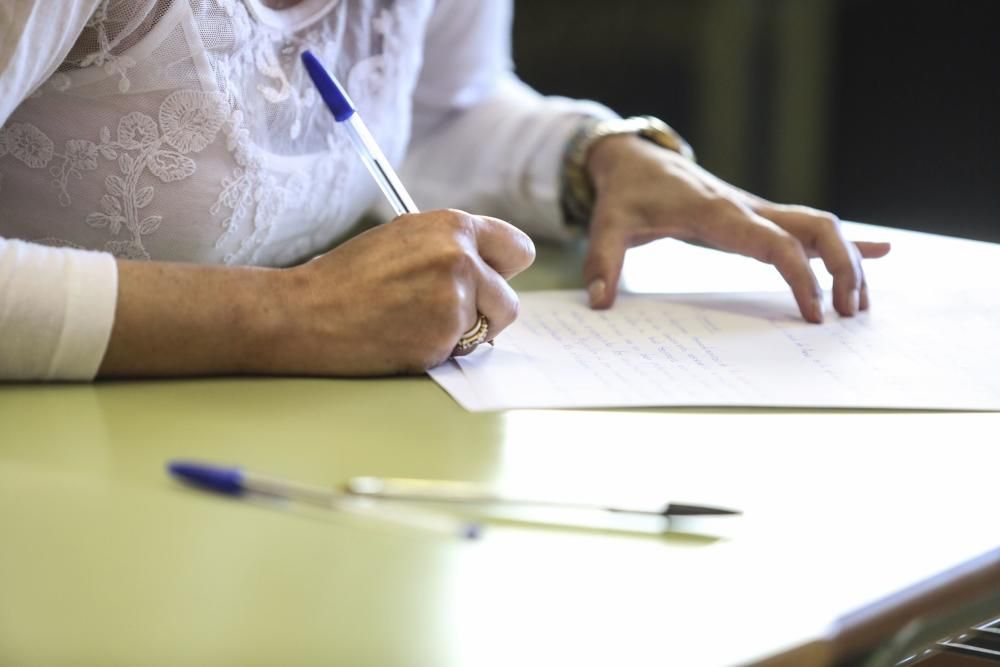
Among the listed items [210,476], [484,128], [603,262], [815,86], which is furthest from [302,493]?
[815,86]

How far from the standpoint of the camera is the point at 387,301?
32.4 inches

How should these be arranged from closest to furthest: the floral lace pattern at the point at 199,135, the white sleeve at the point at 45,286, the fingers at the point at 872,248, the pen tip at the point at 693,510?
1. the pen tip at the point at 693,510
2. the white sleeve at the point at 45,286
3. the floral lace pattern at the point at 199,135
4. the fingers at the point at 872,248

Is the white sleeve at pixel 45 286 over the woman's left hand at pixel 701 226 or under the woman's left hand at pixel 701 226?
over

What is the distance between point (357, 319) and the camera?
2.69 feet

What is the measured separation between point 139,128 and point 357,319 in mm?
214

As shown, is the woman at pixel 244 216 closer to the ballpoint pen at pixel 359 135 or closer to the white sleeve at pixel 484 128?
the ballpoint pen at pixel 359 135

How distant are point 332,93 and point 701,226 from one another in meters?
0.36

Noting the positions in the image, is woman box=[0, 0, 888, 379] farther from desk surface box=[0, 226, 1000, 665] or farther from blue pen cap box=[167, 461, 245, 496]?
blue pen cap box=[167, 461, 245, 496]

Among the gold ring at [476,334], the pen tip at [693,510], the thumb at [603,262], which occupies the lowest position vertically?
the thumb at [603,262]

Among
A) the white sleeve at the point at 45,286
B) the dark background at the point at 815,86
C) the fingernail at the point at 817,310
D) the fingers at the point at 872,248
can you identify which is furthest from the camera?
the dark background at the point at 815,86

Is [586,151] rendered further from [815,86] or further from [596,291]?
[815,86]

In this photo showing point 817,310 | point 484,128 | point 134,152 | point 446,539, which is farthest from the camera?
point 484,128

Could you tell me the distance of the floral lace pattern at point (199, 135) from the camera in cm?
86

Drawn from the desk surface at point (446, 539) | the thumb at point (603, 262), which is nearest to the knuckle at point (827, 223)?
the thumb at point (603, 262)
